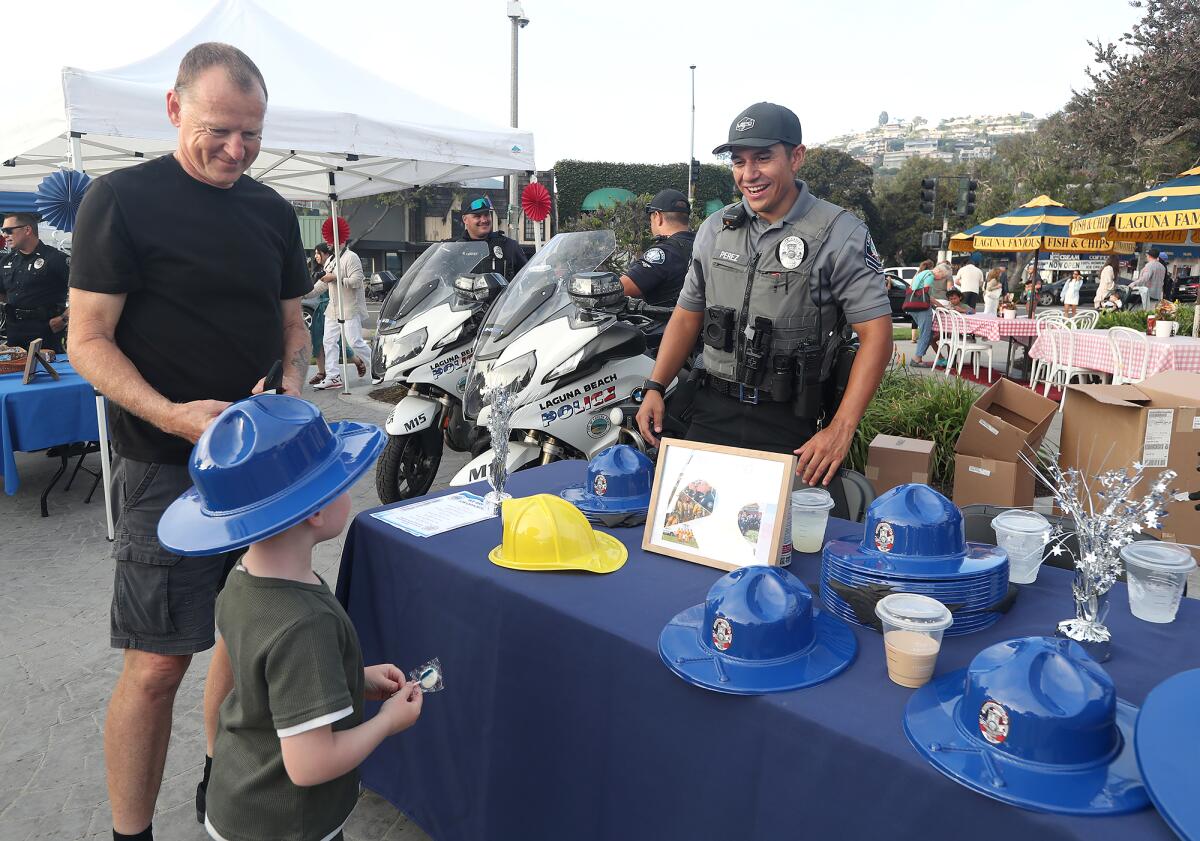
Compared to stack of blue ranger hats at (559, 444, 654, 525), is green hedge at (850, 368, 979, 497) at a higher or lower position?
lower

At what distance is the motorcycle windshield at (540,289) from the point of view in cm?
394

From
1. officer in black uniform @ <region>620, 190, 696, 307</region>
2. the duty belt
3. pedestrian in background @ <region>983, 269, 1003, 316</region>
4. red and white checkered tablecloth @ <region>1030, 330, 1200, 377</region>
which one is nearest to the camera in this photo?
the duty belt

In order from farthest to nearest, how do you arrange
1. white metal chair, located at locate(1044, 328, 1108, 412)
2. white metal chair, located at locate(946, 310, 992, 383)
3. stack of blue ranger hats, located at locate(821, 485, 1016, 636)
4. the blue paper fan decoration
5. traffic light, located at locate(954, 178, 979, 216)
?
traffic light, located at locate(954, 178, 979, 216), white metal chair, located at locate(946, 310, 992, 383), white metal chair, located at locate(1044, 328, 1108, 412), the blue paper fan decoration, stack of blue ranger hats, located at locate(821, 485, 1016, 636)

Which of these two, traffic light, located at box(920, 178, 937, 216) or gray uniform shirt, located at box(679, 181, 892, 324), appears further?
traffic light, located at box(920, 178, 937, 216)

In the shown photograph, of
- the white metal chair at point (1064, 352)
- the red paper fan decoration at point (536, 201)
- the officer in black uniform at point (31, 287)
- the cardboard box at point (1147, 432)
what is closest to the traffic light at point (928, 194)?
the white metal chair at point (1064, 352)

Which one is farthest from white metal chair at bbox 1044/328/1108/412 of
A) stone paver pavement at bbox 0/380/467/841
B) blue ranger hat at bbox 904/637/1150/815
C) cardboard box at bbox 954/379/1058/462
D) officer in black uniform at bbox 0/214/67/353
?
officer in black uniform at bbox 0/214/67/353

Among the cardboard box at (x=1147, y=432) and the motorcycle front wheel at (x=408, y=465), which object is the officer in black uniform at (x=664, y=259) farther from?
the cardboard box at (x=1147, y=432)

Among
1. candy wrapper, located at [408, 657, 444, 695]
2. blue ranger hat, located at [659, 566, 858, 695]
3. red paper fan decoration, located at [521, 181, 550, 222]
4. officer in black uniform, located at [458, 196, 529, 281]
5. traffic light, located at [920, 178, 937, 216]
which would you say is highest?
traffic light, located at [920, 178, 937, 216]

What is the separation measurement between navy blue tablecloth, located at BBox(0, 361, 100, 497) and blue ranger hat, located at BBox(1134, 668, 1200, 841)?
18.4ft

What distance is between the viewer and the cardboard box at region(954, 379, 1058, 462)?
138 inches

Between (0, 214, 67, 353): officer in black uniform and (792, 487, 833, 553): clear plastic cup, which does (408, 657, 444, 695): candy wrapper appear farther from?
(0, 214, 67, 353): officer in black uniform

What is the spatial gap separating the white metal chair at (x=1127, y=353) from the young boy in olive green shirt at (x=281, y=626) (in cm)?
762

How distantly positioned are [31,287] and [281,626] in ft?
23.5

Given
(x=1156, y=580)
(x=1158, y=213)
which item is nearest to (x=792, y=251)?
(x=1156, y=580)
